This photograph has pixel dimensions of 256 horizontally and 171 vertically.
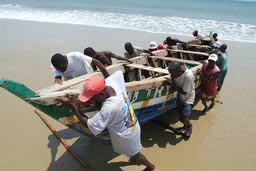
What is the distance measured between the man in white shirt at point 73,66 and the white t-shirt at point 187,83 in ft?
4.09

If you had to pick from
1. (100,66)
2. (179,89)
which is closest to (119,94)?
(100,66)

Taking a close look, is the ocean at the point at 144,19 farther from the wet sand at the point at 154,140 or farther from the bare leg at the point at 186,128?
the bare leg at the point at 186,128

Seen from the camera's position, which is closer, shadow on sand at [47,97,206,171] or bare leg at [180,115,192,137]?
shadow on sand at [47,97,206,171]

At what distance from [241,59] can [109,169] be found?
7781 millimetres

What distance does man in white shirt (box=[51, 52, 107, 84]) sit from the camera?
3897mm

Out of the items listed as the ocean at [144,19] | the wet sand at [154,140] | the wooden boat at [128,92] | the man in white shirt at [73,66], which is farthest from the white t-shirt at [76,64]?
the ocean at [144,19]

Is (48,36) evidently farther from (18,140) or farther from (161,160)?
(161,160)

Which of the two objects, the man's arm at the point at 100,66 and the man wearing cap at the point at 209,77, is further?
the man wearing cap at the point at 209,77

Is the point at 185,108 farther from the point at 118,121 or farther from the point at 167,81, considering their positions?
the point at 118,121

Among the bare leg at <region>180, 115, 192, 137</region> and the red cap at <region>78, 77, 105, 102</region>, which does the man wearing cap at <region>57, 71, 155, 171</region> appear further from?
the bare leg at <region>180, 115, 192, 137</region>

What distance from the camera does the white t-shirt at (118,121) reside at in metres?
2.71

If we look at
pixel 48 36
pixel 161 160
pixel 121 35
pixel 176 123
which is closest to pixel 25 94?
pixel 161 160

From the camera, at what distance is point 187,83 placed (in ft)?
14.4

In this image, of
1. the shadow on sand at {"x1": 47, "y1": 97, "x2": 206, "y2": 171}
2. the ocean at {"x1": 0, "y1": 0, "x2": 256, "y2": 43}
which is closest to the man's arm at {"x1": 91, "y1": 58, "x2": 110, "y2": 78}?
the shadow on sand at {"x1": 47, "y1": 97, "x2": 206, "y2": 171}
